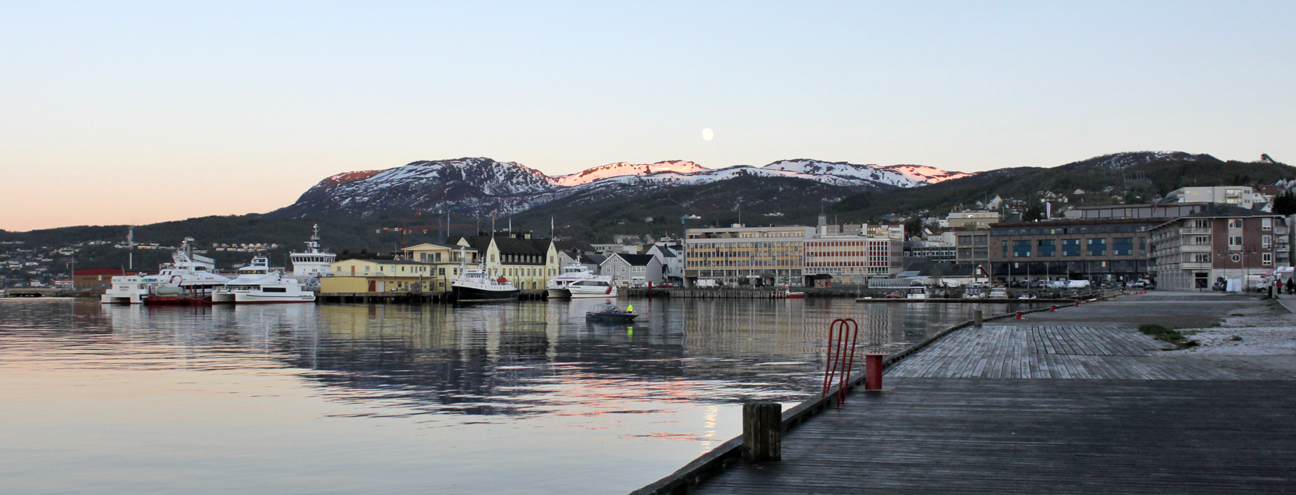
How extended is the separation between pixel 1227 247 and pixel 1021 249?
5132 cm

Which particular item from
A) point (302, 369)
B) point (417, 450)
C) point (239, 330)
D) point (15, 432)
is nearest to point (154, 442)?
point (15, 432)

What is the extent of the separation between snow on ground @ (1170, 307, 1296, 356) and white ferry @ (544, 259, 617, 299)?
108575mm

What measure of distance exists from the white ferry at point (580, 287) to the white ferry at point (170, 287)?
45.3m

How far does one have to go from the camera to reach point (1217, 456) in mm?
12383

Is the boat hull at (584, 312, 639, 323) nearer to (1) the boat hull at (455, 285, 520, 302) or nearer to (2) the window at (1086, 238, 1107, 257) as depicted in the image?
(1) the boat hull at (455, 285, 520, 302)

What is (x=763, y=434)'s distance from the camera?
12.4m

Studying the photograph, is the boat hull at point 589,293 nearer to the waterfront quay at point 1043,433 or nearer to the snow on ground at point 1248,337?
the snow on ground at point 1248,337

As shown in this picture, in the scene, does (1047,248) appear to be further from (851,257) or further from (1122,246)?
(851,257)

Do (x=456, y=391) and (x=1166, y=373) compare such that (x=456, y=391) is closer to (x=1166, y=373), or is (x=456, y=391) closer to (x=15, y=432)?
(x=15, y=432)

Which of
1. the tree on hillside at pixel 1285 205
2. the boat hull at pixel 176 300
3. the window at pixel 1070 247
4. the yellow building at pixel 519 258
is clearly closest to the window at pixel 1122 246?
the window at pixel 1070 247

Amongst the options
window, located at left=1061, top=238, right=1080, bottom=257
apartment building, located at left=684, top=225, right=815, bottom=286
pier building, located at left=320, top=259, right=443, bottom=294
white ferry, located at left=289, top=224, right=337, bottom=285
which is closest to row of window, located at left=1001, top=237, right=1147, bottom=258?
window, located at left=1061, top=238, right=1080, bottom=257

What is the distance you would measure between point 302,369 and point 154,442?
14702mm

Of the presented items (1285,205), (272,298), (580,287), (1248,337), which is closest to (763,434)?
(1248,337)

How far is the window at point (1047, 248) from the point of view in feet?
507
